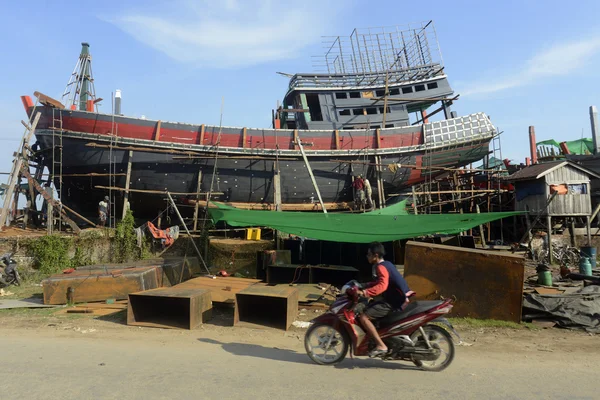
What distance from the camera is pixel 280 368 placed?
4.32 m

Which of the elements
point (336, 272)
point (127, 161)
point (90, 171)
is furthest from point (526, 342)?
point (90, 171)

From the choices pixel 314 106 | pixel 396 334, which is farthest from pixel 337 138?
pixel 396 334

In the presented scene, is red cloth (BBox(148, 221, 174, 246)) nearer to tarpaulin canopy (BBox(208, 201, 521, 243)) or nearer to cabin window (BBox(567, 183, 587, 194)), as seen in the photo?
tarpaulin canopy (BBox(208, 201, 521, 243))

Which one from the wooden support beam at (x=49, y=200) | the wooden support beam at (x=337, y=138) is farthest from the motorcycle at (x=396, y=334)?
the wooden support beam at (x=337, y=138)

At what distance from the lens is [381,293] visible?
4273 mm

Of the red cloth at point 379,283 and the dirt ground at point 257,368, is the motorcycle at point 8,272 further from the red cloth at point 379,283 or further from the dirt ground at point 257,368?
the red cloth at point 379,283

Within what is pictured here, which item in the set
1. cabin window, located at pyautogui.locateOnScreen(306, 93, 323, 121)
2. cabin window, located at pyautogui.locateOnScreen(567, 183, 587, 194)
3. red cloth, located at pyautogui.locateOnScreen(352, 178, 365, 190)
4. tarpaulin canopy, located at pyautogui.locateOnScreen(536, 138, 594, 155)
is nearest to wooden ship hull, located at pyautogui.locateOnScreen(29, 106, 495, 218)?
red cloth, located at pyautogui.locateOnScreen(352, 178, 365, 190)

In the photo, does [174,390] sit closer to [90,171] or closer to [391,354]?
[391,354]

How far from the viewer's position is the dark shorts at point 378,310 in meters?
4.32

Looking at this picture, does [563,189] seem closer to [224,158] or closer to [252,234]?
[252,234]

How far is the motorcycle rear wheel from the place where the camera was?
13.9 ft

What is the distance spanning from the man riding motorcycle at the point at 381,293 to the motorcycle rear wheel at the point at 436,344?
39 centimetres

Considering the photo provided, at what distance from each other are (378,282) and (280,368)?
1473 millimetres

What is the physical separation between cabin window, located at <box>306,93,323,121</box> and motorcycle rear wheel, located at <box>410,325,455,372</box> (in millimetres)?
16187
